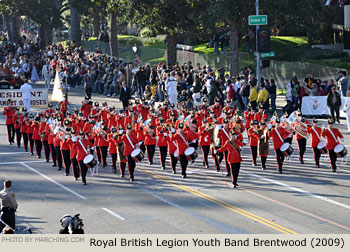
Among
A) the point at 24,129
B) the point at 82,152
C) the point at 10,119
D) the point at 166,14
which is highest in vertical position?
the point at 166,14

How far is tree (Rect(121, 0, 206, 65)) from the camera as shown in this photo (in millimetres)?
41281

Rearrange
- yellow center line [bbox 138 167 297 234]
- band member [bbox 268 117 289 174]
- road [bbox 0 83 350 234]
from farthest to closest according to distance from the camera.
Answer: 1. band member [bbox 268 117 289 174]
2. road [bbox 0 83 350 234]
3. yellow center line [bbox 138 167 297 234]

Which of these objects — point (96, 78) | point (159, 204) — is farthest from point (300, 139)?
point (96, 78)

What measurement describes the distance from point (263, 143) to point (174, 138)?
2.73 meters

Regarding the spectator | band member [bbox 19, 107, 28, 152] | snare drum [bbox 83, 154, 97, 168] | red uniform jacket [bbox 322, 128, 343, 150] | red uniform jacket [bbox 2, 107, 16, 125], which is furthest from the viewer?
the spectator

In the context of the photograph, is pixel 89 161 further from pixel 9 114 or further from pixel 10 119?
pixel 9 114

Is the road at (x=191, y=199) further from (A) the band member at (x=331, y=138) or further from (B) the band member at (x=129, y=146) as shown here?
(A) the band member at (x=331, y=138)

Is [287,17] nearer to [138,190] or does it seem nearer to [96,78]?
[96,78]

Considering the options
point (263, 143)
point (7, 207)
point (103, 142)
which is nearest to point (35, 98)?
point (103, 142)

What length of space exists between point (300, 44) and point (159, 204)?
3571 centimetres

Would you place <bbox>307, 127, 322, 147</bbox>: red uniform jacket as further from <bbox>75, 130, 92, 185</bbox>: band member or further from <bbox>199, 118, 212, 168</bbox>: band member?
<bbox>75, 130, 92, 185</bbox>: band member

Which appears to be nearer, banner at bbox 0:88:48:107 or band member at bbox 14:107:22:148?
band member at bbox 14:107:22:148

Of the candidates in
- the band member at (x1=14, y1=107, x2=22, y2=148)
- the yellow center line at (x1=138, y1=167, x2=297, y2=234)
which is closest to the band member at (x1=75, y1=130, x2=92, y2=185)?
the yellow center line at (x1=138, y1=167, x2=297, y2=234)

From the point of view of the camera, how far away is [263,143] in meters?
22.6
